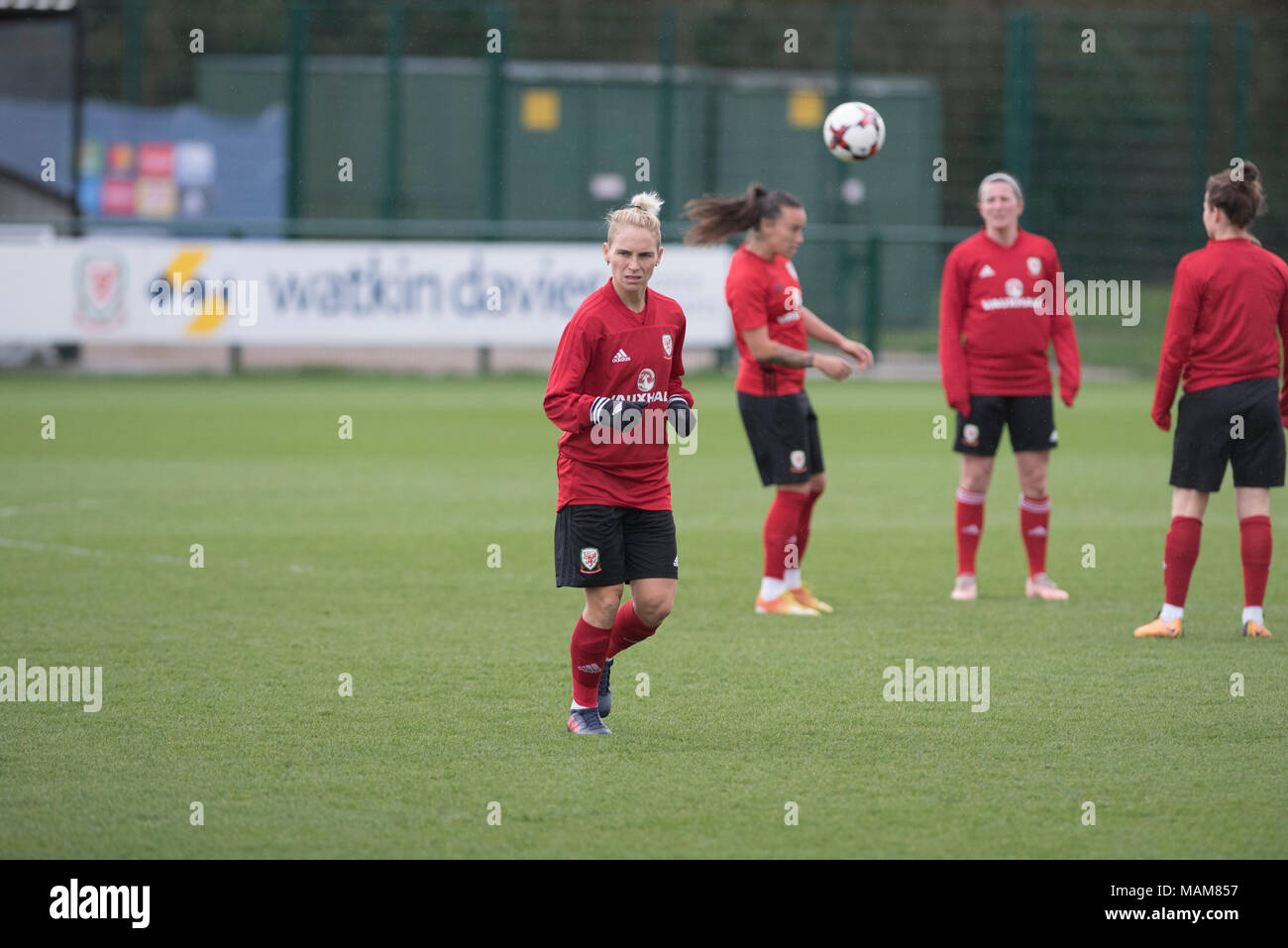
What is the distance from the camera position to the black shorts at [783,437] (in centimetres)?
826

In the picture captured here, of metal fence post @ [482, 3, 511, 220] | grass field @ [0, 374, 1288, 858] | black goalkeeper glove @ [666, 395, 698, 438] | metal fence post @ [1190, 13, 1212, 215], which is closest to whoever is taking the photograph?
grass field @ [0, 374, 1288, 858]

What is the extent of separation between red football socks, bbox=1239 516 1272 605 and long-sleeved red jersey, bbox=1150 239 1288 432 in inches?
19.2

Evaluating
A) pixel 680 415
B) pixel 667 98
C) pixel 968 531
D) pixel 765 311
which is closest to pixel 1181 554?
pixel 968 531

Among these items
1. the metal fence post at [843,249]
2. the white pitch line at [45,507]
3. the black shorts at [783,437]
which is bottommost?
the white pitch line at [45,507]

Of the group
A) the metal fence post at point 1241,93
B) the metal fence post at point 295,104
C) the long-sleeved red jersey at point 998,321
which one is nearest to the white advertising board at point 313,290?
the metal fence post at point 295,104

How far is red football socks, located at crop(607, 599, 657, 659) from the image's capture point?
5.93 metres

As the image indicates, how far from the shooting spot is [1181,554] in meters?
7.42

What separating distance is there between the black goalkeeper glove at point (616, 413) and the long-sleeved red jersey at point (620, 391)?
5 cm

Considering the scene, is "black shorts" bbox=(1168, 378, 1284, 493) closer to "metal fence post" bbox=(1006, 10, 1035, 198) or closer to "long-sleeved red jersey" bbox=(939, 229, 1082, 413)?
"long-sleeved red jersey" bbox=(939, 229, 1082, 413)

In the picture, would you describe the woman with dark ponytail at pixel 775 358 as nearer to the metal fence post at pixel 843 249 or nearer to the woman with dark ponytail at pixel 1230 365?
the woman with dark ponytail at pixel 1230 365

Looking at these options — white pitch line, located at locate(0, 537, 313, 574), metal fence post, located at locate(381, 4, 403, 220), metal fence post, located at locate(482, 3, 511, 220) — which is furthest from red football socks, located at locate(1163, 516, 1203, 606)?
metal fence post, located at locate(381, 4, 403, 220)

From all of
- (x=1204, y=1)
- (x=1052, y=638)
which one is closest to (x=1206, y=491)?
(x=1052, y=638)
